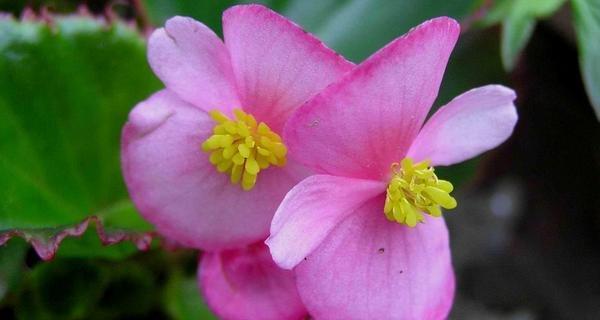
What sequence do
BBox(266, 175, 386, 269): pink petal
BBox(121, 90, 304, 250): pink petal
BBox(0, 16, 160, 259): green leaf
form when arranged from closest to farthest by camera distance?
BBox(266, 175, 386, 269): pink petal < BBox(121, 90, 304, 250): pink petal < BBox(0, 16, 160, 259): green leaf

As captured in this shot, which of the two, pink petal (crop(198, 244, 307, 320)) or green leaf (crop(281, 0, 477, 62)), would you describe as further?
green leaf (crop(281, 0, 477, 62))

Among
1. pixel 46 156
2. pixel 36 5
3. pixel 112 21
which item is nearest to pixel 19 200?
pixel 46 156

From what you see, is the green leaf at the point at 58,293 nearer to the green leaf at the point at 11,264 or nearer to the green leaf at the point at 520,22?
the green leaf at the point at 11,264

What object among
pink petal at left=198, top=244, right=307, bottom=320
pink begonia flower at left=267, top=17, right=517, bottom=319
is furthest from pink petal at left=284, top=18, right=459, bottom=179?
pink petal at left=198, top=244, right=307, bottom=320

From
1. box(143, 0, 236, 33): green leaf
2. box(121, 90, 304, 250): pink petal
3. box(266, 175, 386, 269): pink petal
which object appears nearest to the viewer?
box(266, 175, 386, 269): pink petal

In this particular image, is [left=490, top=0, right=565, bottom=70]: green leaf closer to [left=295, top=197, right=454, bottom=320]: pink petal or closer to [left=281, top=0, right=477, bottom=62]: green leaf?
[left=281, top=0, right=477, bottom=62]: green leaf

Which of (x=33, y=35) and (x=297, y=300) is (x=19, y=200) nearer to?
(x=33, y=35)

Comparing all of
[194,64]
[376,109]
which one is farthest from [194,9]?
[376,109]

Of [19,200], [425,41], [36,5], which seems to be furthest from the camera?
[36,5]
